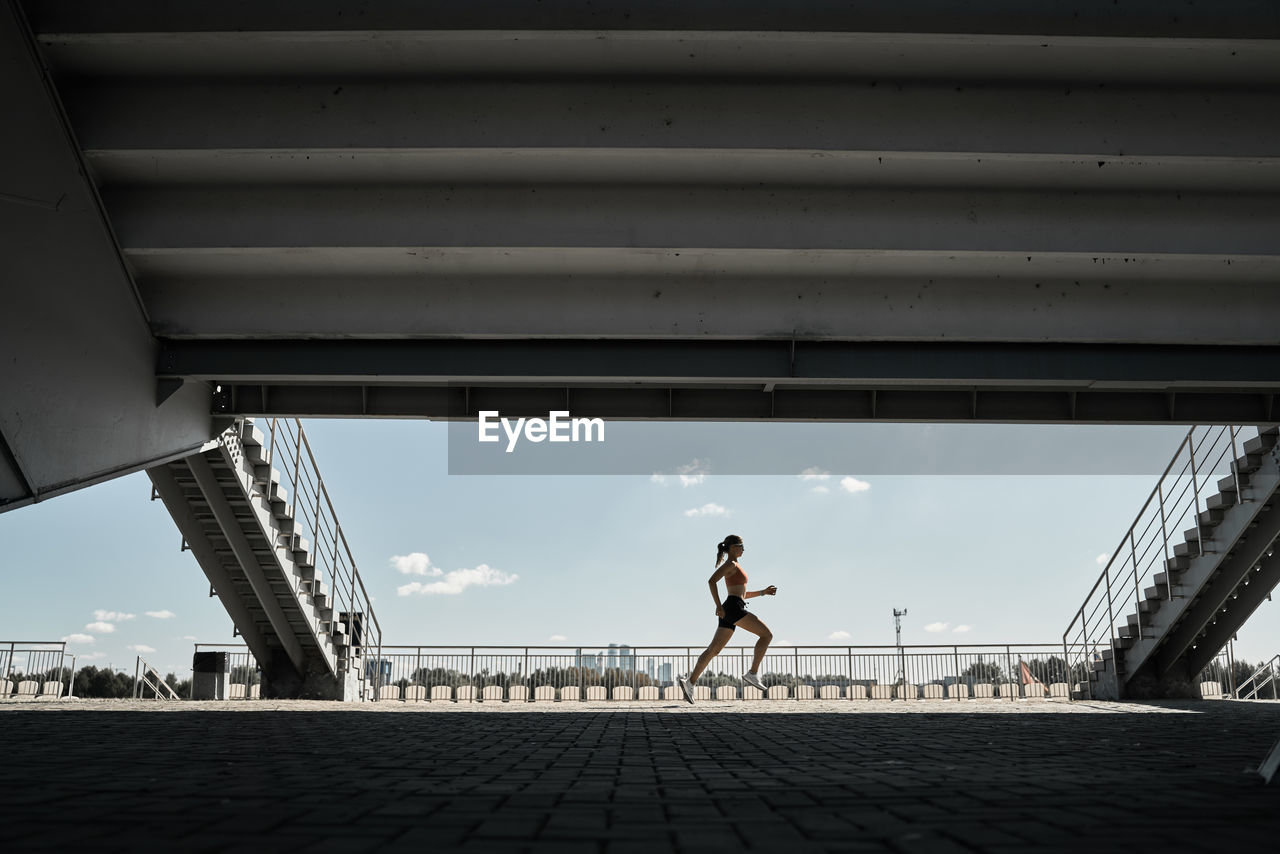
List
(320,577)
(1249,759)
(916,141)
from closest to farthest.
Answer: (1249,759) < (916,141) < (320,577)

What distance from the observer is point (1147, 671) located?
2123 cm

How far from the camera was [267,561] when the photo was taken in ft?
59.8

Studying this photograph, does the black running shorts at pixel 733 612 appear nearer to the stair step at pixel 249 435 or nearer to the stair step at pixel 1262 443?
the stair step at pixel 249 435

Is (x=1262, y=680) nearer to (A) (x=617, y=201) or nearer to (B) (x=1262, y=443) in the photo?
(B) (x=1262, y=443)

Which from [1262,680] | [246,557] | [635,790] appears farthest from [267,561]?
[1262,680]

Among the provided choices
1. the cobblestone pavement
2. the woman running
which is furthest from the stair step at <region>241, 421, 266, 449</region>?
the woman running

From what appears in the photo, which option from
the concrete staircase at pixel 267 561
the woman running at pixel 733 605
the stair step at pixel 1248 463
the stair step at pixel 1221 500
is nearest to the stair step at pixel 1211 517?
the stair step at pixel 1221 500

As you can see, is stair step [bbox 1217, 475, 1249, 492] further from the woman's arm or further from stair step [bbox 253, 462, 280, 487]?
stair step [bbox 253, 462, 280, 487]

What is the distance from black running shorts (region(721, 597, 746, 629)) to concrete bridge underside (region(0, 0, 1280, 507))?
3919mm

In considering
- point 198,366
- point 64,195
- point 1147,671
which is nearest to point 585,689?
point 1147,671

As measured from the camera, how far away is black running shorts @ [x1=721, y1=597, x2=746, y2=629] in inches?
637

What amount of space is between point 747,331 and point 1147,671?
1450 cm

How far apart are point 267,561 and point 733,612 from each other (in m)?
8.62

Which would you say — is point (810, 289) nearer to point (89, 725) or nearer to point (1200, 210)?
point (1200, 210)
